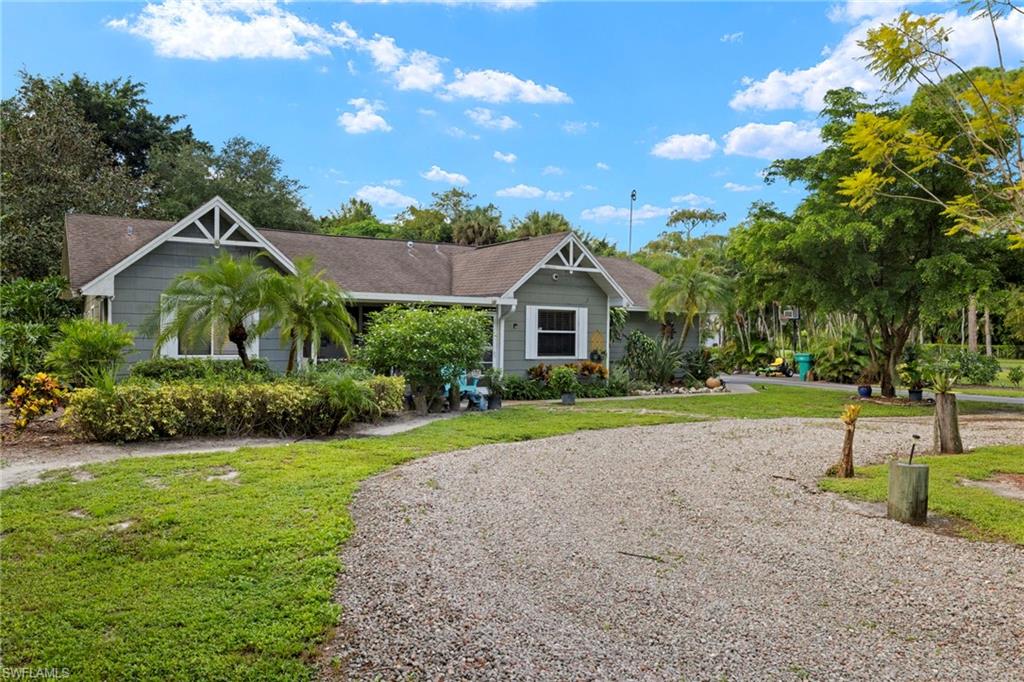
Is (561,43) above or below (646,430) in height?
above

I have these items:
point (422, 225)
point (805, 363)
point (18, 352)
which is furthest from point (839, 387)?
point (422, 225)

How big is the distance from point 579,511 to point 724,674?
3.06 meters

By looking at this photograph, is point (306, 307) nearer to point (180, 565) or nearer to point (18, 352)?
point (18, 352)

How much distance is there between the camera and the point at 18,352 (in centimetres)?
1386

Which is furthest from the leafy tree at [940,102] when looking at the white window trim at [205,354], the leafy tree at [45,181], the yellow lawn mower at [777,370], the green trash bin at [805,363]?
the leafy tree at [45,181]

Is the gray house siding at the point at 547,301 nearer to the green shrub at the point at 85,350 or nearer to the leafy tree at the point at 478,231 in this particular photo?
the green shrub at the point at 85,350

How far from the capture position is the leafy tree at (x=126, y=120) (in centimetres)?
3247

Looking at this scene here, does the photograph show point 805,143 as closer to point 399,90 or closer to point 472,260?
point 472,260

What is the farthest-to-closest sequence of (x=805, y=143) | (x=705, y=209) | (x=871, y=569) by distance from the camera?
(x=705, y=209)
(x=805, y=143)
(x=871, y=569)

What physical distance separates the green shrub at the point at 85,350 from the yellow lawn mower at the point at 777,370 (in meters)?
25.1

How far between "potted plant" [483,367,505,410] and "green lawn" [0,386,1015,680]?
600cm

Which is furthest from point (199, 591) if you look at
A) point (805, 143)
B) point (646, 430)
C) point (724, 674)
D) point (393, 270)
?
point (805, 143)

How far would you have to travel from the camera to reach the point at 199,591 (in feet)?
13.8

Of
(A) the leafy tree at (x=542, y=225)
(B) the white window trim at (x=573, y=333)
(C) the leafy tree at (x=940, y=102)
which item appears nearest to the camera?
(C) the leafy tree at (x=940, y=102)
